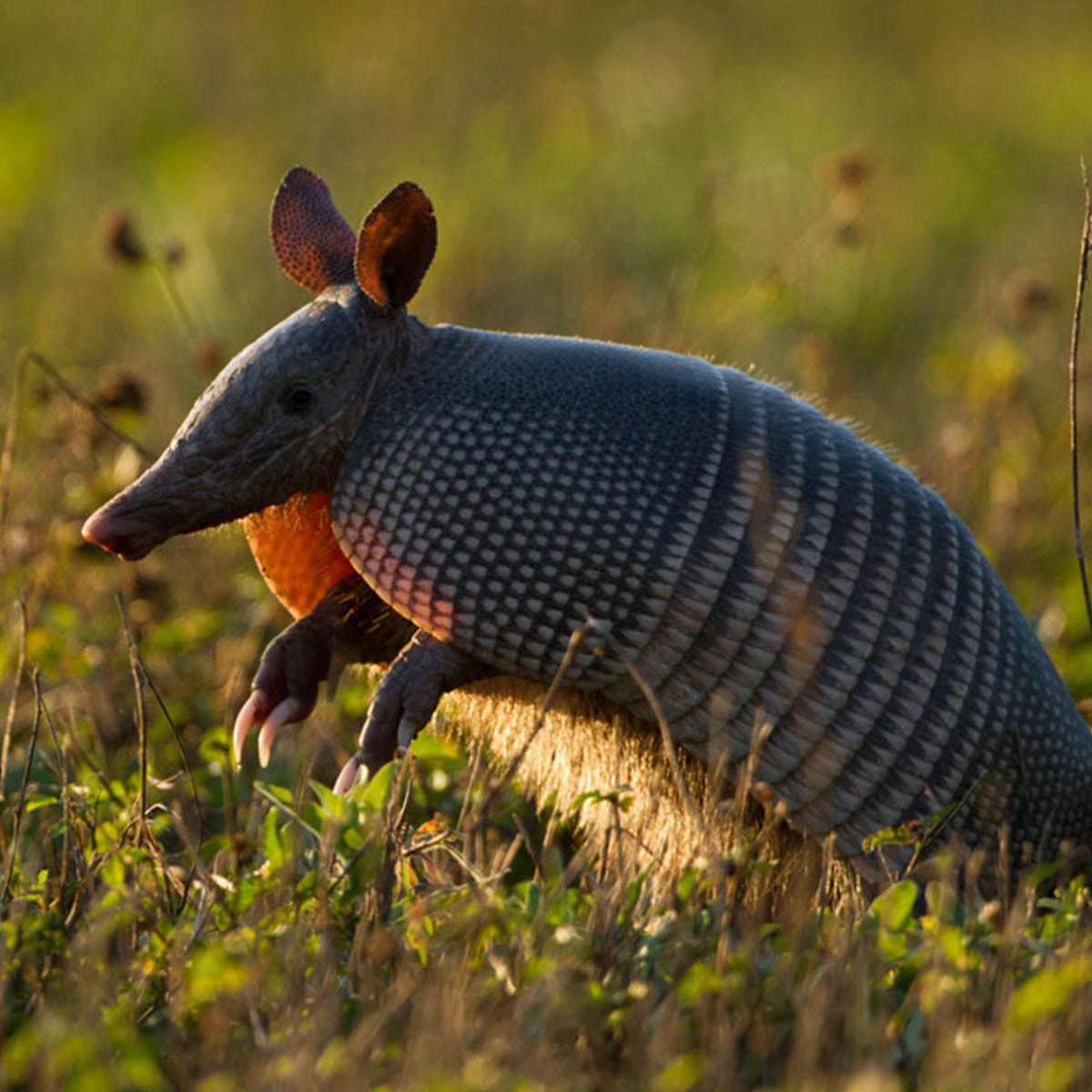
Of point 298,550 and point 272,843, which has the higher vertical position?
point 298,550

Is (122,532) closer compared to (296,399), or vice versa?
(122,532)

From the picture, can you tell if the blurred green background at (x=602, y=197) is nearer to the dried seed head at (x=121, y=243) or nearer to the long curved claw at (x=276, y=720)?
the dried seed head at (x=121, y=243)

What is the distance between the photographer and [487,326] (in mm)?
9375

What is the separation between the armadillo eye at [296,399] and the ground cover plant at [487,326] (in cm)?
57

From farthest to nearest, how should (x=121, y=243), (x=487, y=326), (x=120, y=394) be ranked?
(x=487, y=326)
(x=121, y=243)
(x=120, y=394)

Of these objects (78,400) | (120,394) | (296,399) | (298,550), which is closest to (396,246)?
(296,399)

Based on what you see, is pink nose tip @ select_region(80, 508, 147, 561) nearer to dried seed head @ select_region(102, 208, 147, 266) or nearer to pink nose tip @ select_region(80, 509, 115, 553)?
pink nose tip @ select_region(80, 509, 115, 553)

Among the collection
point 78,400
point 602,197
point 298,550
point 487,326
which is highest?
point 602,197

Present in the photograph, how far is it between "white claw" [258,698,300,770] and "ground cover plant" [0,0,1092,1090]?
0.92 ft

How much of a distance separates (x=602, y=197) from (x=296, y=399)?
7.84 metres

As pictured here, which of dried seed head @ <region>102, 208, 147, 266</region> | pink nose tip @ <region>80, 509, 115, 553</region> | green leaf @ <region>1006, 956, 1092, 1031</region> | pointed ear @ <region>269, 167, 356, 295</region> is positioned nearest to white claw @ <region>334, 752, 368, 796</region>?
pink nose tip @ <region>80, 509, 115, 553</region>

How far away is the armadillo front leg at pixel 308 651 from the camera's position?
4.26 m

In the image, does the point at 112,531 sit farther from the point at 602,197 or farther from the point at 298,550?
the point at 602,197

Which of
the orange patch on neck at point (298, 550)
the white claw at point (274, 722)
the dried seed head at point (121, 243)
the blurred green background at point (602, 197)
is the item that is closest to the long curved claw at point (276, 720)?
the white claw at point (274, 722)
